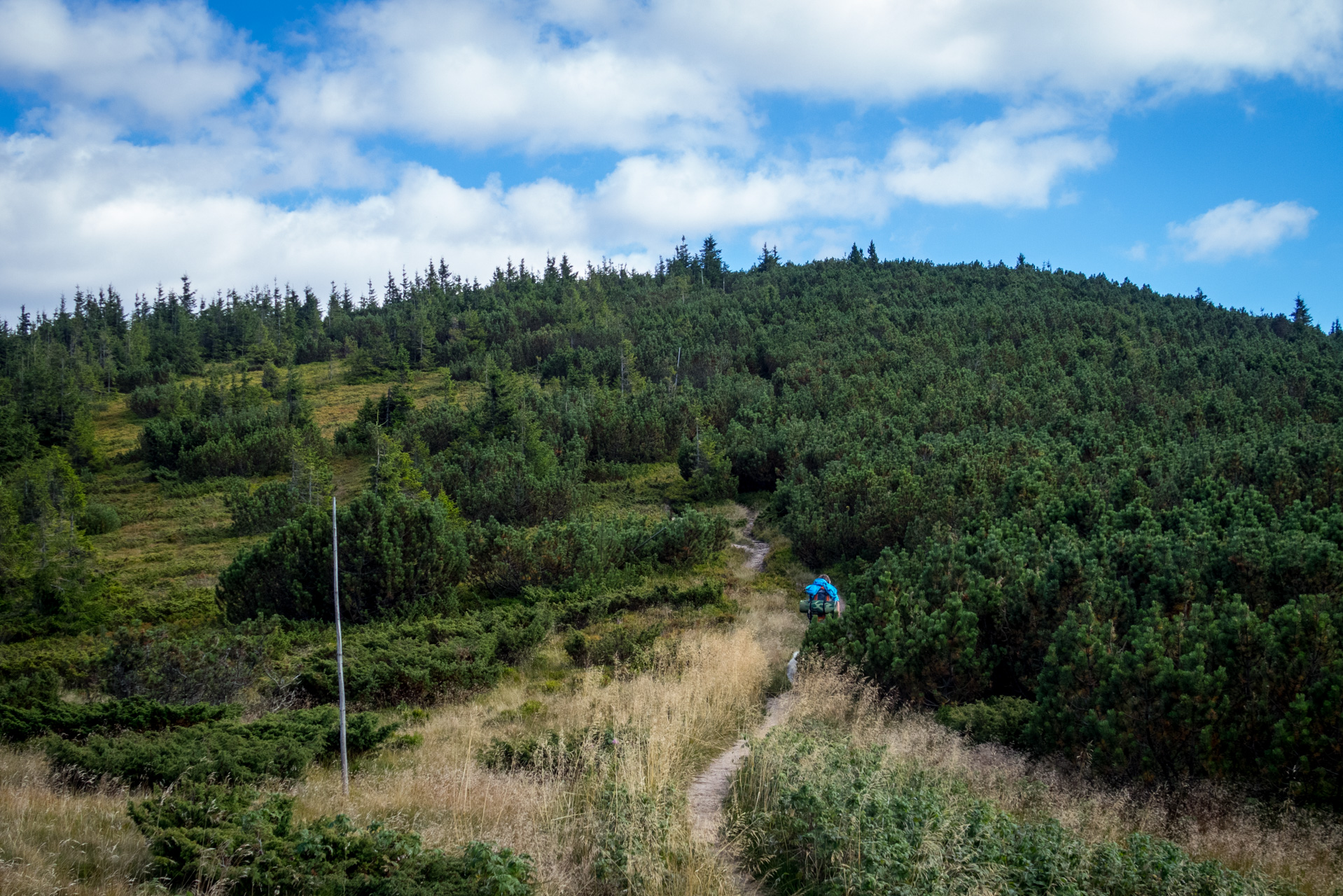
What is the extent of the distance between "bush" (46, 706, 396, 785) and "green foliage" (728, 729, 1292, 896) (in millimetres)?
3817

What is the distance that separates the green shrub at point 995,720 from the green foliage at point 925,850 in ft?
8.15

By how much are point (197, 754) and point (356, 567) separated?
37.8ft

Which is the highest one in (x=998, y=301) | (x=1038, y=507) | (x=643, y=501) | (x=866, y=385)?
(x=998, y=301)

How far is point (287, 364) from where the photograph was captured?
7588cm

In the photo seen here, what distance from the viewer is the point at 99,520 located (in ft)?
107

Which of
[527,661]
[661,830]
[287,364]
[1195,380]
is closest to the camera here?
[661,830]

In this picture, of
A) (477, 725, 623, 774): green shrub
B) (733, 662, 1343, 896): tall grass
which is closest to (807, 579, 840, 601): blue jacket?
(733, 662, 1343, 896): tall grass

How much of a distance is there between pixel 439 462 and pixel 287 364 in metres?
48.6

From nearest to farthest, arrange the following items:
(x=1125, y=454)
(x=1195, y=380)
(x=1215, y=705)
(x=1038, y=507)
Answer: (x=1215, y=705) < (x=1038, y=507) < (x=1125, y=454) < (x=1195, y=380)

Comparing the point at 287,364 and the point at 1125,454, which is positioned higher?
the point at 287,364

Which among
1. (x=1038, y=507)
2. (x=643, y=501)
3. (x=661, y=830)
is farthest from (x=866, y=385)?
(x=661, y=830)

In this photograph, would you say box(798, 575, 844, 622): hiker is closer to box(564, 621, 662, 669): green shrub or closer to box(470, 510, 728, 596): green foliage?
box(564, 621, 662, 669): green shrub

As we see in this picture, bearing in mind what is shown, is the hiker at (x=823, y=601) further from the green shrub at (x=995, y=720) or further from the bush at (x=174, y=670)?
the bush at (x=174, y=670)

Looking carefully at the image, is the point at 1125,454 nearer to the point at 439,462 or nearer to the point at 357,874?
the point at 357,874
